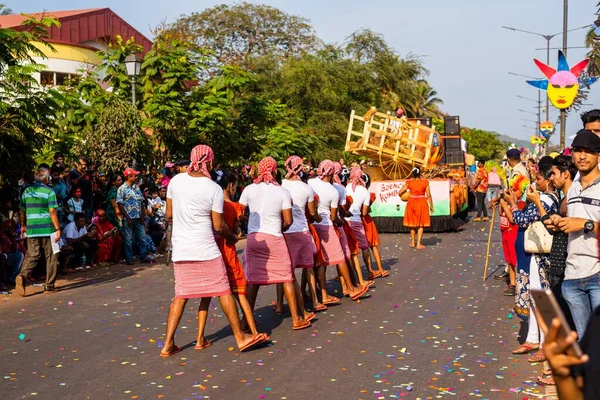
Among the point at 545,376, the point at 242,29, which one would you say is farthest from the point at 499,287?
the point at 242,29

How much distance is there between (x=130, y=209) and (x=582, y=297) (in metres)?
10.5

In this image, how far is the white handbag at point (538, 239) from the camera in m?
7.05

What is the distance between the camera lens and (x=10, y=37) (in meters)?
11.4

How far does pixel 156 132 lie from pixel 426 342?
501 inches

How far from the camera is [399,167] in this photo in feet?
71.9

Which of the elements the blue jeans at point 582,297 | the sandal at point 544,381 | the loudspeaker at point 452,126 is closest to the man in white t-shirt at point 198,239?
the sandal at point 544,381

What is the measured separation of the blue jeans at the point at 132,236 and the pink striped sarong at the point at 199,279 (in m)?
7.36

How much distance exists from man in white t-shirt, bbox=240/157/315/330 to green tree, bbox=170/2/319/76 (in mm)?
40190

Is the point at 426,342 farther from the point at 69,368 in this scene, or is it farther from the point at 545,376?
the point at 69,368

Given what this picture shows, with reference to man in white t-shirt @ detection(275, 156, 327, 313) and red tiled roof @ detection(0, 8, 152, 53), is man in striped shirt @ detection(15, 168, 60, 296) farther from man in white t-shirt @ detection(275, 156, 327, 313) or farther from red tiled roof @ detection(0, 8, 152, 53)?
red tiled roof @ detection(0, 8, 152, 53)

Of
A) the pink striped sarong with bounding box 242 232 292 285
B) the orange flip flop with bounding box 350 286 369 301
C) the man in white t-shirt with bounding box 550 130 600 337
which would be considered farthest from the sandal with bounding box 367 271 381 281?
the man in white t-shirt with bounding box 550 130 600 337

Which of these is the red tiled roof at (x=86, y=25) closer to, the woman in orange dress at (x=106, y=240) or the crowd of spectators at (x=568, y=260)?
the woman in orange dress at (x=106, y=240)

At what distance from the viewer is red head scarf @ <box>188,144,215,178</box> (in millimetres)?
7344

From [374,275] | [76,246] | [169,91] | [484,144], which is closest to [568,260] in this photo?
[374,275]
